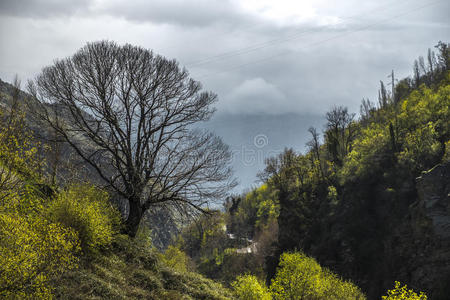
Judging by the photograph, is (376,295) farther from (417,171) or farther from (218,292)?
(218,292)

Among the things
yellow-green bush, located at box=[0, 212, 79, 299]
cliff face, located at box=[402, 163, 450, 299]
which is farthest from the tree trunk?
cliff face, located at box=[402, 163, 450, 299]

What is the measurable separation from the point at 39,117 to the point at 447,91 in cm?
6492

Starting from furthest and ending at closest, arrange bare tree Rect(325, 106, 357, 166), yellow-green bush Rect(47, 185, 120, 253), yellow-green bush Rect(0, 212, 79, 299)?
bare tree Rect(325, 106, 357, 166) → yellow-green bush Rect(47, 185, 120, 253) → yellow-green bush Rect(0, 212, 79, 299)

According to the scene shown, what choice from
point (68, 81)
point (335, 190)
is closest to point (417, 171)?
point (335, 190)

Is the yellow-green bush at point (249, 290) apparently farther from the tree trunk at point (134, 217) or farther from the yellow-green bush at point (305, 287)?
the tree trunk at point (134, 217)

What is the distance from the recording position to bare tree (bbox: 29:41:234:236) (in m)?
15.0

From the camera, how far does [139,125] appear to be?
15938 mm

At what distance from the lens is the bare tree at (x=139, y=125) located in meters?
15.0

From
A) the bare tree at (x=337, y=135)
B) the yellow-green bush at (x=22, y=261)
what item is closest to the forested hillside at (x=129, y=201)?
the yellow-green bush at (x=22, y=261)

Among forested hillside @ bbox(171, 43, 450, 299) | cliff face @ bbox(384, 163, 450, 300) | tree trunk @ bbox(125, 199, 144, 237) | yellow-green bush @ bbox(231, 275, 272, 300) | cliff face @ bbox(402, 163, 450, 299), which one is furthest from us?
forested hillside @ bbox(171, 43, 450, 299)

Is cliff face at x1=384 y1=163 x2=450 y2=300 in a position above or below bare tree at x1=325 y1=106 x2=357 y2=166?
below

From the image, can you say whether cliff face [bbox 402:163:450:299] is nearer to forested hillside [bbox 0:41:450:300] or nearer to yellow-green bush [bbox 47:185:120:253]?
forested hillside [bbox 0:41:450:300]

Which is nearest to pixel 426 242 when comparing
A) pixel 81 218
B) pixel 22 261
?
pixel 81 218

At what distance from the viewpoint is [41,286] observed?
25.8ft
